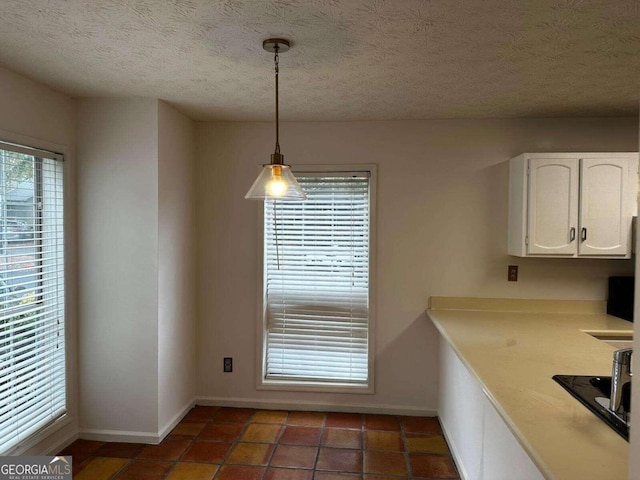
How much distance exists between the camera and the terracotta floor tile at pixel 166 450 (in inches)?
112

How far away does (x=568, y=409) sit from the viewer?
1561 mm

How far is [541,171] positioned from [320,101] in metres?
1.67

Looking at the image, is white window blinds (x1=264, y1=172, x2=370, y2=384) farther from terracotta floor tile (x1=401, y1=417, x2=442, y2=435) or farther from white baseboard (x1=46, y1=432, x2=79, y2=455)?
white baseboard (x1=46, y1=432, x2=79, y2=455)

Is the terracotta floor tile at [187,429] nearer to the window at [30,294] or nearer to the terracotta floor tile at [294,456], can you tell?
the terracotta floor tile at [294,456]

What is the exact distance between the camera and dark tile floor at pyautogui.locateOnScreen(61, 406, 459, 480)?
267 centimetres

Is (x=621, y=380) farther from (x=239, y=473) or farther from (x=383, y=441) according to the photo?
(x=239, y=473)

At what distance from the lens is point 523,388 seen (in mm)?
1751

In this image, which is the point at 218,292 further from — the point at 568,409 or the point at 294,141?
the point at 568,409

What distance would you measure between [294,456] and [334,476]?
0.35 m

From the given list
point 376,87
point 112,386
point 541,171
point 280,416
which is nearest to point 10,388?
point 112,386

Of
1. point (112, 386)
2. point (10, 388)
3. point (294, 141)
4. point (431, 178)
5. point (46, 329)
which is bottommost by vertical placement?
point (112, 386)

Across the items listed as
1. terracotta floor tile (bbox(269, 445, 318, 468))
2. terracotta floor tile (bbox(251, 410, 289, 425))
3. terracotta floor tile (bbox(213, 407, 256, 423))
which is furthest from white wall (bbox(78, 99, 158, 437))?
terracotta floor tile (bbox(269, 445, 318, 468))

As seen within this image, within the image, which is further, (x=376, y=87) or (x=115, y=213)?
(x=115, y=213)

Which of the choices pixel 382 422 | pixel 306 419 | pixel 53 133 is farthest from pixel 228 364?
pixel 53 133
